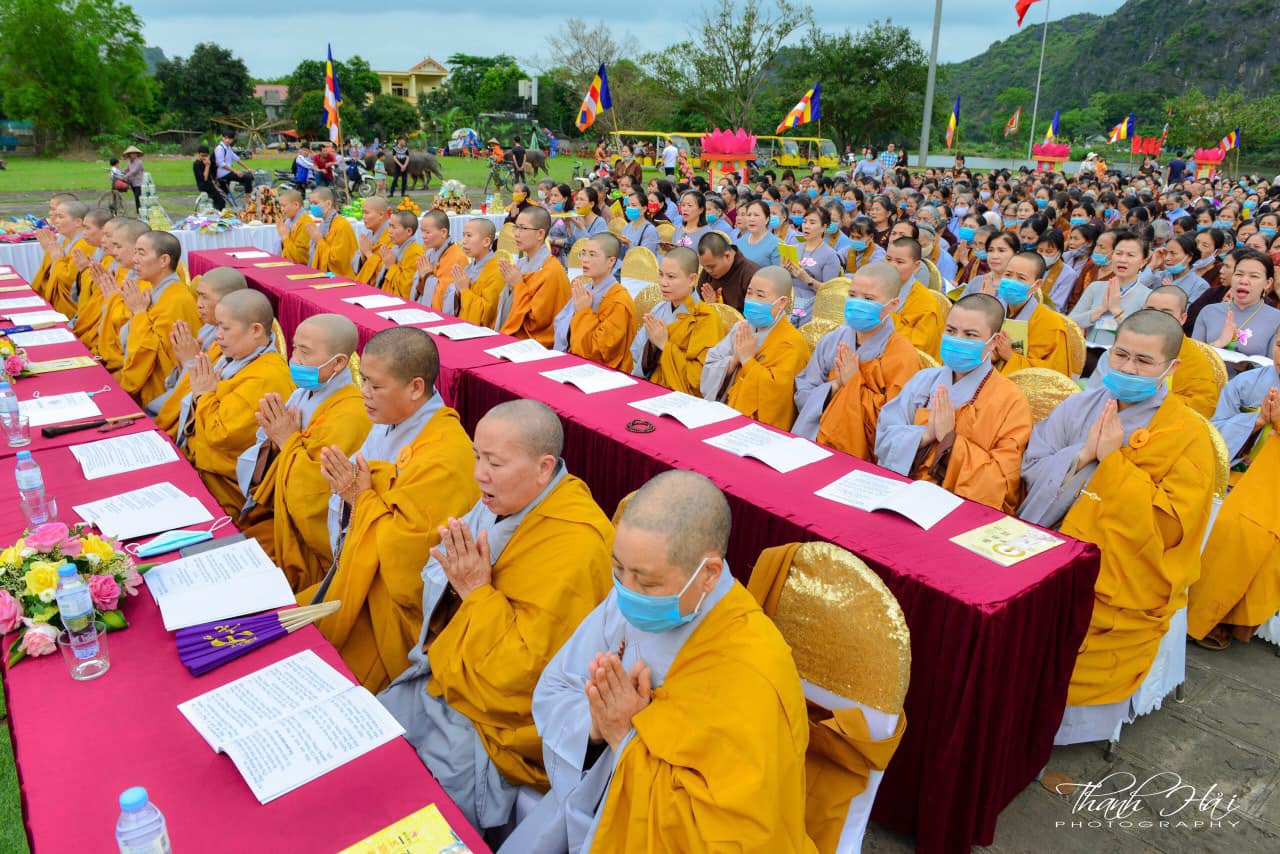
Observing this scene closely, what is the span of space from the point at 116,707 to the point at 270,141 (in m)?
51.0

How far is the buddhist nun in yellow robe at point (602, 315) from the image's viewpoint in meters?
5.81

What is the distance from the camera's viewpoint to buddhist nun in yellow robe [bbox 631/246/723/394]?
204 inches

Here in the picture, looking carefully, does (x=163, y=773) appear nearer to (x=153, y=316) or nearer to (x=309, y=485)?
(x=309, y=485)

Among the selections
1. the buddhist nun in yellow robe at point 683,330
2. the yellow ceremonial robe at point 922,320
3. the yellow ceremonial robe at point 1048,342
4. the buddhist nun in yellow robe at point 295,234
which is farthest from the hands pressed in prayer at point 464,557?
the buddhist nun in yellow robe at point 295,234

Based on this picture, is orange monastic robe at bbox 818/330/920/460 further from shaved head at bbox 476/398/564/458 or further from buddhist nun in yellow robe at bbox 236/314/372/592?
buddhist nun in yellow robe at bbox 236/314/372/592

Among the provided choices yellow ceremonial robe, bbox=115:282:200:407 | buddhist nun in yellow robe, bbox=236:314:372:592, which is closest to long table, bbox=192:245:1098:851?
buddhist nun in yellow robe, bbox=236:314:372:592

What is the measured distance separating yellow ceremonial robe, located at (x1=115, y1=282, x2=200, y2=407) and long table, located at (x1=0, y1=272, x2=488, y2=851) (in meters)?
3.37

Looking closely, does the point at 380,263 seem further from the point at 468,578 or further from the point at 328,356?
the point at 468,578

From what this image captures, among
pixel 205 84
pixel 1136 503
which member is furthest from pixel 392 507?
pixel 205 84

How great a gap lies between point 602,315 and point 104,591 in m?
4.08

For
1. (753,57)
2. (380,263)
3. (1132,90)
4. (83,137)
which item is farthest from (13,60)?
(1132,90)

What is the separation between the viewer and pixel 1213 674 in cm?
370

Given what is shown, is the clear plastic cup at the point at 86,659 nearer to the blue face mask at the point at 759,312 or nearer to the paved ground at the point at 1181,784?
the paved ground at the point at 1181,784

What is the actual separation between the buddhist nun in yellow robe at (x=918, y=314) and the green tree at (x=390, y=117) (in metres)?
44.3
